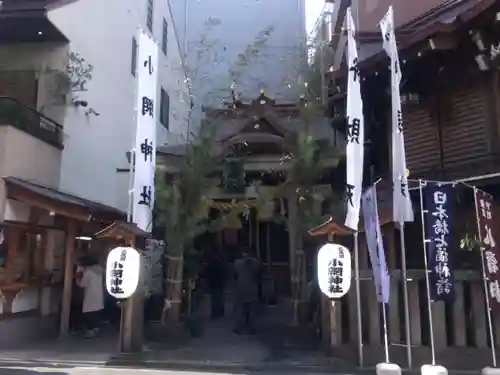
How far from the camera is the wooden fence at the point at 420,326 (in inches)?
368

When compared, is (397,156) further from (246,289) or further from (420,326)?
(246,289)

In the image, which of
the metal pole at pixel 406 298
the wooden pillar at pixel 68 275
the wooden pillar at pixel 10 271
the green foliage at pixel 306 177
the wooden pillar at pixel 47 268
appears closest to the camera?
the metal pole at pixel 406 298

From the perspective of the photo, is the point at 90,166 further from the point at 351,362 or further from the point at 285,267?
the point at 351,362

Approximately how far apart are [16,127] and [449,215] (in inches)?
397

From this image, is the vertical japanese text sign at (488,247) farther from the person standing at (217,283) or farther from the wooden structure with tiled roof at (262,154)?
the person standing at (217,283)

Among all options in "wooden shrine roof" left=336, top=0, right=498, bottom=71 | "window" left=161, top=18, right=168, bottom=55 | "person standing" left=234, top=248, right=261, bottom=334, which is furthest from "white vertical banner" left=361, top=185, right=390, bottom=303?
"window" left=161, top=18, right=168, bottom=55

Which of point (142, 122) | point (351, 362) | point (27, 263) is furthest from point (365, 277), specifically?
point (27, 263)

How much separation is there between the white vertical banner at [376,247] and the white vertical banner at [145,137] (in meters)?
4.64

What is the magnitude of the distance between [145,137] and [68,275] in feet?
15.4

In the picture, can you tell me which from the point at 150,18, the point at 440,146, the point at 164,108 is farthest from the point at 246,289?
the point at 150,18

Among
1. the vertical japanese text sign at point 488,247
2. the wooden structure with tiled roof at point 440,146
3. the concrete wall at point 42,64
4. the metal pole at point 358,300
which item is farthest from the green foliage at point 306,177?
the concrete wall at point 42,64

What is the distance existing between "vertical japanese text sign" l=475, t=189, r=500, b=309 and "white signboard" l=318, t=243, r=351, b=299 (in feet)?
7.98

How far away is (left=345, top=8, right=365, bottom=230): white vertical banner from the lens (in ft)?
31.2

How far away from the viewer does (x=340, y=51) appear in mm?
16984
